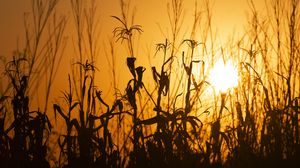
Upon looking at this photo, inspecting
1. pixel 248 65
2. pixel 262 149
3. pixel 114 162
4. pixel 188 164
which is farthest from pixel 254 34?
pixel 114 162

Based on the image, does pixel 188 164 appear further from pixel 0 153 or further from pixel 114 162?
pixel 0 153

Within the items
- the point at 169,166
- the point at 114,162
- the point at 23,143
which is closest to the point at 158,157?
the point at 169,166

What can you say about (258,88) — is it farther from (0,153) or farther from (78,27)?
(0,153)

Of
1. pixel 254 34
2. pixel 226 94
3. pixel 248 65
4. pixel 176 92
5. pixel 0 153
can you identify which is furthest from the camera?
pixel 254 34

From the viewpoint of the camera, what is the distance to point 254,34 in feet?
16.8

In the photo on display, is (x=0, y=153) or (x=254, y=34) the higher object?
(x=254, y=34)

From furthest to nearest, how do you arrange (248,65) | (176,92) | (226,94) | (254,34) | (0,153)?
(254,34) → (248,65) → (226,94) → (176,92) → (0,153)

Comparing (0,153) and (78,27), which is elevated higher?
(78,27)

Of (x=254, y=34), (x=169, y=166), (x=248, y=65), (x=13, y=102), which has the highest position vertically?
(x=254, y=34)

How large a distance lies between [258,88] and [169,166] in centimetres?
165

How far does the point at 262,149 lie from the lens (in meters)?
4.35

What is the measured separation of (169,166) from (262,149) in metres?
1.07

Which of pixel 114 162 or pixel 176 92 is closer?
pixel 114 162

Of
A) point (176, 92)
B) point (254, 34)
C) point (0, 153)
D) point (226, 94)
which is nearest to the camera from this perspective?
point (0, 153)
